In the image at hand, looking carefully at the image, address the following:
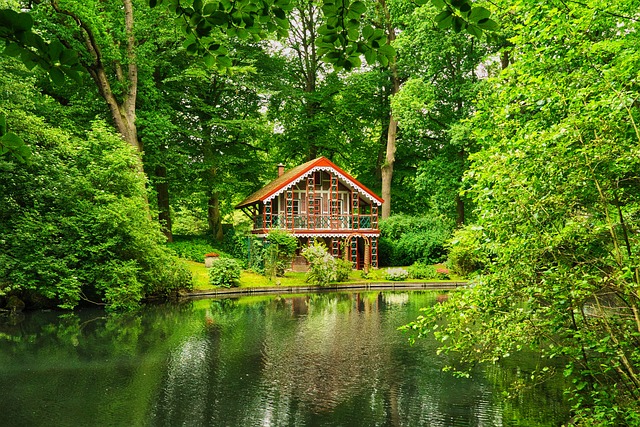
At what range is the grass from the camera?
21969 millimetres

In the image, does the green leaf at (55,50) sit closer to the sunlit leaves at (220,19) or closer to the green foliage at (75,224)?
the sunlit leaves at (220,19)

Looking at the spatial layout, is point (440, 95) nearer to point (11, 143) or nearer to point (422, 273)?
point (422, 273)

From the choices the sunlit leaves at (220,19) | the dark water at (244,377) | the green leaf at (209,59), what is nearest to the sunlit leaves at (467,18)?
the sunlit leaves at (220,19)

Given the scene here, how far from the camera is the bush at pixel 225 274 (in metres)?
21.7

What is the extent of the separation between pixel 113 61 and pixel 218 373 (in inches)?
688

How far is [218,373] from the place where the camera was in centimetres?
912

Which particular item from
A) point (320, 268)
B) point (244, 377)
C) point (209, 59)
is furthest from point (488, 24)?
point (320, 268)

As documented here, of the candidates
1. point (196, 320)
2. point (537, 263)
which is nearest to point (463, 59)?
point (196, 320)

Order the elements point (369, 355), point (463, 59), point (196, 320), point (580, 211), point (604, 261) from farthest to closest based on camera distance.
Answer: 1. point (463, 59)
2. point (196, 320)
3. point (369, 355)
4. point (580, 211)
5. point (604, 261)

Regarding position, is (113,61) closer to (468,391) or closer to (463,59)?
(463,59)

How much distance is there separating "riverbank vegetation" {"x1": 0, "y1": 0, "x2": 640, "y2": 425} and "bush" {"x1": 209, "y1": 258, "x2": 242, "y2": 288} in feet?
2.62

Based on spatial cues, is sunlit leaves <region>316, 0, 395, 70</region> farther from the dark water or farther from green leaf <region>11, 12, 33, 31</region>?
the dark water

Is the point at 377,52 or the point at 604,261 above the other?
the point at 377,52

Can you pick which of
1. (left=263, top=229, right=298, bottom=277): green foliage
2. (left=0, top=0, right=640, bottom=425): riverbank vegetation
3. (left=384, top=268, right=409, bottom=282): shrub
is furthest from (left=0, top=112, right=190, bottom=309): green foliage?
(left=384, top=268, right=409, bottom=282): shrub
